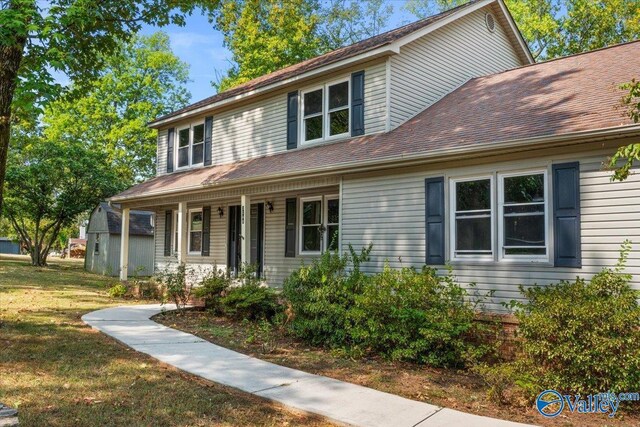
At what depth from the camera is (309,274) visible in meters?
8.30

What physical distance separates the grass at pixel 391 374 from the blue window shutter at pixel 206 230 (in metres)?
5.80

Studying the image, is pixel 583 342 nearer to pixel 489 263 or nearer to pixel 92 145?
pixel 489 263

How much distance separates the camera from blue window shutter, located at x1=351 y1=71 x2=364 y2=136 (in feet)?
35.8

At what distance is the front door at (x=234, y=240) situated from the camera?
14.1 m

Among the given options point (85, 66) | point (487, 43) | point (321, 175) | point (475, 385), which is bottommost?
point (475, 385)

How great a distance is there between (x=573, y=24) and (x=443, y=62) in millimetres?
14012

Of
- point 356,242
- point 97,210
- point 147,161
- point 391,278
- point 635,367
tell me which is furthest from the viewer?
point 147,161

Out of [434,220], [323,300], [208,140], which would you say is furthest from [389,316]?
[208,140]

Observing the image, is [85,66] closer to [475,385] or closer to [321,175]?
[321,175]

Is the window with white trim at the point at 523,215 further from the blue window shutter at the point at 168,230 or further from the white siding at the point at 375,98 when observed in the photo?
the blue window shutter at the point at 168,230

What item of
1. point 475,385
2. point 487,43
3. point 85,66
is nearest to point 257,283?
point 475,385

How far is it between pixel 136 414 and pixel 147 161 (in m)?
34.1

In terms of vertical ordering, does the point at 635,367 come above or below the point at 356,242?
below

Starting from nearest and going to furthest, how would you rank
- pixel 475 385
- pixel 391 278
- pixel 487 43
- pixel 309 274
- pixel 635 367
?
pixel 635 367
pixel 475 385
pixel 391 278
pixel 309 274
pixel 487 43
